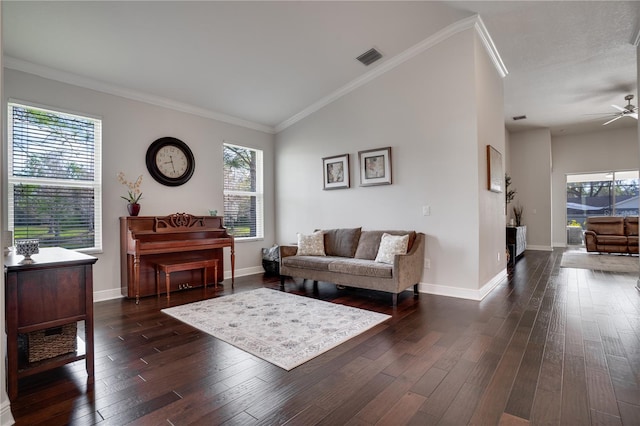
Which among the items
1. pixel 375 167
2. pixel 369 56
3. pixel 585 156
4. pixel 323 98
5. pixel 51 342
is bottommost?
pixel 51 342

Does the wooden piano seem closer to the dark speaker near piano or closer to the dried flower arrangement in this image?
the dried flower arrangement

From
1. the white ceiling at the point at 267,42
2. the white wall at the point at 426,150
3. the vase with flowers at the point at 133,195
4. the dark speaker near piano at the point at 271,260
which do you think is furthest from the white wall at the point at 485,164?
the vase with flowers at the point at 133,195

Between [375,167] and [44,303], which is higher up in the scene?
[375,167]

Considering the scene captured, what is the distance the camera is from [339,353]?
2.40m

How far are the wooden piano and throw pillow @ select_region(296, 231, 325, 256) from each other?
1.09 m

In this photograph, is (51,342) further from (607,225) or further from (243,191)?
(607,225)

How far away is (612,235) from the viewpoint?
7.33m

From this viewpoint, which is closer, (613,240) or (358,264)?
(358,264)

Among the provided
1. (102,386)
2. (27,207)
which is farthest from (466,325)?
(27,207)

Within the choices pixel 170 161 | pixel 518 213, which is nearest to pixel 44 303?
pixel 170 161

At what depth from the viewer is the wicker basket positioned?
6.64 ft

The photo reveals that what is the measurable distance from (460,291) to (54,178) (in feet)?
17.0

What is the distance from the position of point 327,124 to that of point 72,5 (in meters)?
3.52

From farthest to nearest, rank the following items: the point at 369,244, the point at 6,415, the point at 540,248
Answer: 1. the point at 540,248
2. the point at 369,244
3. the point at 6,415
